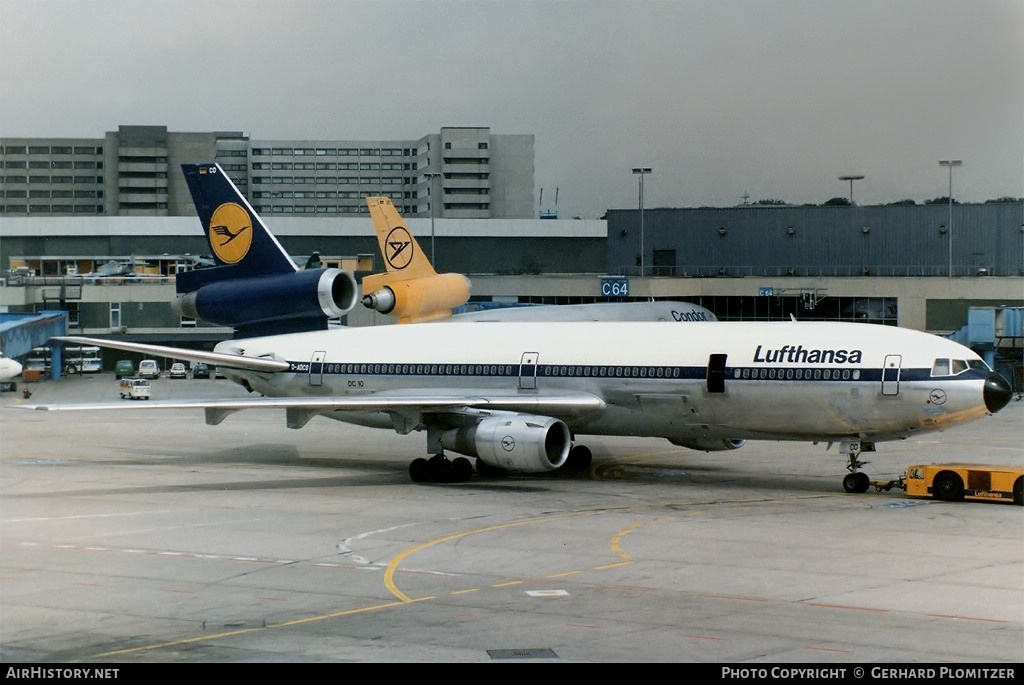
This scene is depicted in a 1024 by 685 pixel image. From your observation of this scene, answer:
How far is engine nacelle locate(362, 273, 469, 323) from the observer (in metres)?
72.1

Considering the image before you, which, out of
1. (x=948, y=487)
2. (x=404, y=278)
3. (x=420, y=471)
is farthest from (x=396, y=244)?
(x=948, y=487)

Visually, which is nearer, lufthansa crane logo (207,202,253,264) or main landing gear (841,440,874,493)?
main landing gear (841,440,874,493)

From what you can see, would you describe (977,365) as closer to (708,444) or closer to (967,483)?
(967,483)

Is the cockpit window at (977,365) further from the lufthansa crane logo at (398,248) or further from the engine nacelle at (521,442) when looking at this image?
the lufthansa crane logo at (398,248)

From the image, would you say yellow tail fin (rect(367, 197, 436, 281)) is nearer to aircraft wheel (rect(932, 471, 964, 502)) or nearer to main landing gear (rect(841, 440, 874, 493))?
main landing gear (rect(841, 440, 874, 493))

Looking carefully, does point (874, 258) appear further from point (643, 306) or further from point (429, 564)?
point (429, 564)

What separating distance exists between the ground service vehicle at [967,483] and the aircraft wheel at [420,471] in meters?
14.4

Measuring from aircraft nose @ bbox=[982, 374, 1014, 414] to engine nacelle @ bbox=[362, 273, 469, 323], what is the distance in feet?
133

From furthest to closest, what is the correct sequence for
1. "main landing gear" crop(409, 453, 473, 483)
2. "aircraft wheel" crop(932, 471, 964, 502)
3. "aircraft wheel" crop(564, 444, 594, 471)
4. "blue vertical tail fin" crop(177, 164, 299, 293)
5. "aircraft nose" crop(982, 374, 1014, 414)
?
1. "blue vertical tail fin" crop(177, 164, 299, 293)
2. "aircraft wheel" crop(564, 444, 594, 471)
3. "main landing gear" crop(409, 453, 473, 483)
4. "aircraft wheel" crop(932, 471, 964, 502)
5. "aircraft nose" crop(982, 374, 1014, 414)

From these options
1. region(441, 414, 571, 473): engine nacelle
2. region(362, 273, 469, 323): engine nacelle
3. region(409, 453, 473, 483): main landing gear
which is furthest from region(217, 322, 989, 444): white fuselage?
region(362, 273, 469, 323): engine nacelle

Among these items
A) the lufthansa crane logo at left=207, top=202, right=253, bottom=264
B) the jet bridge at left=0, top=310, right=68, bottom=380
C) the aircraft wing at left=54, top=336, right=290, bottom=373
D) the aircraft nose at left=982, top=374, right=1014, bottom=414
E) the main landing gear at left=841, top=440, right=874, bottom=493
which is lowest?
the main landing gear at left=841, top=440, right=874, bottom=493

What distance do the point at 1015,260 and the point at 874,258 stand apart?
407 inches

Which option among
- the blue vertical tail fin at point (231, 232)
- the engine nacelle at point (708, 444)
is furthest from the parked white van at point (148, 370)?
the engine nacelle at point (708, 444)

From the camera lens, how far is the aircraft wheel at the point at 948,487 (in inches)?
1464
